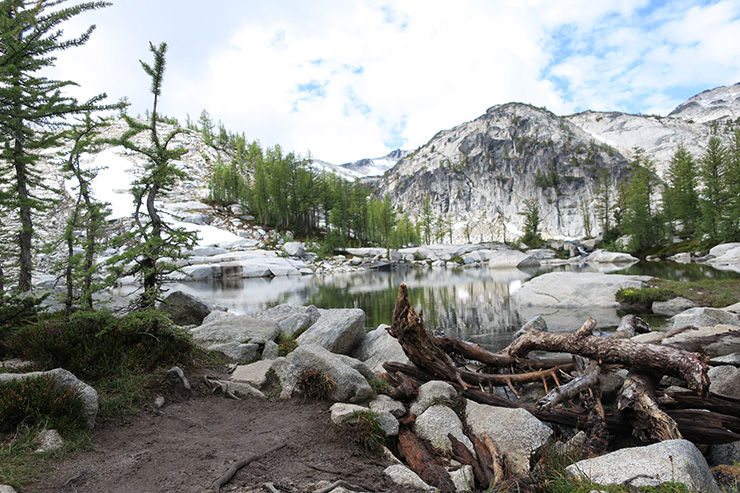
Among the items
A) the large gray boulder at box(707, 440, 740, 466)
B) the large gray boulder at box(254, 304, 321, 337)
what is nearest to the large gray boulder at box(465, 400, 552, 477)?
the large gray boulder at box(707, 440, 740, 466)

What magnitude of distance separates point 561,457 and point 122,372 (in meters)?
7.58

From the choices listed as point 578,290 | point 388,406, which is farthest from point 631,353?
point 578,290

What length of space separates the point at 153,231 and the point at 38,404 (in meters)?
4.22

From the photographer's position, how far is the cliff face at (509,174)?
139125 mm

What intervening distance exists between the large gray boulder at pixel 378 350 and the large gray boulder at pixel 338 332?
0.28m

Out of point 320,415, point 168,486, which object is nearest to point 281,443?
point 320,415

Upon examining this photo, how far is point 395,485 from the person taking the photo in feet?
13.8

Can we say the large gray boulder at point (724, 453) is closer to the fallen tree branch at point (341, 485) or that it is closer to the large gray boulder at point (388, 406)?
the large gray boulder at point (388, 406)

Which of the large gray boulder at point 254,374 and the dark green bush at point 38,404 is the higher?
the dark green bush at point 38,404

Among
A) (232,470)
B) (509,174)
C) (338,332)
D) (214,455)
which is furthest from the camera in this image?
(509,174)

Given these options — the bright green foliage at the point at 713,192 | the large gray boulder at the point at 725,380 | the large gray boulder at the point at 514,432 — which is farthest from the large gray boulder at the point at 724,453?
the bright green foliage at the point at 713,192

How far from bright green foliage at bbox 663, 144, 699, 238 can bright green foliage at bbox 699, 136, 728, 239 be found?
183cm

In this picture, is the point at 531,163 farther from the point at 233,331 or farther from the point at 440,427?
the point at 440,427

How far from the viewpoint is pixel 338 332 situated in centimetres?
1045
